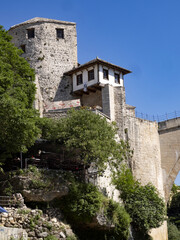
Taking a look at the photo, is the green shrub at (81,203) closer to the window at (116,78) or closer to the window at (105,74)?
the window at (105,74)

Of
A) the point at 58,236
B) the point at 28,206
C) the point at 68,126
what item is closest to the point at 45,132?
the point at 68,126

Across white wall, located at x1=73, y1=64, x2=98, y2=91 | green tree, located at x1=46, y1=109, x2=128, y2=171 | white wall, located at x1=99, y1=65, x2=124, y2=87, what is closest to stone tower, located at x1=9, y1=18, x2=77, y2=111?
white wall, located at x1=73, y1=64, x2=98, y2=91

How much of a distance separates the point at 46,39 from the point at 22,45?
263cm

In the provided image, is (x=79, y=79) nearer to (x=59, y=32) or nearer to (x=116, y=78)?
(x=116, y=78)

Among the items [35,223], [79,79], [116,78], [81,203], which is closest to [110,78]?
[116,78]

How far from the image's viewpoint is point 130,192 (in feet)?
94.7

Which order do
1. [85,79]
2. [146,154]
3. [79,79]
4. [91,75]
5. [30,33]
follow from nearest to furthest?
[146,154] < [91,75] < [85,79] < [79,79] < [30,33]

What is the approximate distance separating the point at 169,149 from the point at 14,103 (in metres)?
20.9

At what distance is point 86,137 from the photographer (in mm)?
24047

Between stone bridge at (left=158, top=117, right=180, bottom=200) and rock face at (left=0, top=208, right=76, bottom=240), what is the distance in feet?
55.5

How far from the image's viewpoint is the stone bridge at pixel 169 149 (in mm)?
36812

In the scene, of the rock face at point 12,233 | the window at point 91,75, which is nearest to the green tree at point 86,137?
the rock face at point 12,233

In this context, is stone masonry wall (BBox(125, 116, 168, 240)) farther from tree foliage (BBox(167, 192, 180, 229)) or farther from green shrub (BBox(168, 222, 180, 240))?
tree foliage (BBox(167, 192, 180, 229))

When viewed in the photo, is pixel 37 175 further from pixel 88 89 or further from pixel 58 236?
pixel 88 89
